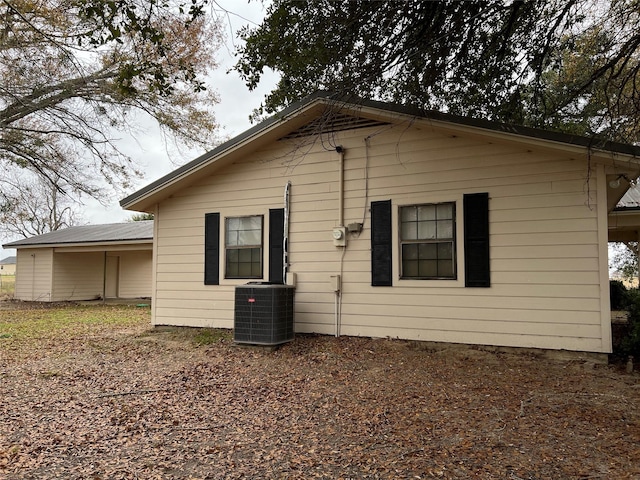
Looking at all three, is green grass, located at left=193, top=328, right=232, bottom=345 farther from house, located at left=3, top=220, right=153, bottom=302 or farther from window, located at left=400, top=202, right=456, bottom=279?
house, located at left=3, top=220, right=153, bottom=302

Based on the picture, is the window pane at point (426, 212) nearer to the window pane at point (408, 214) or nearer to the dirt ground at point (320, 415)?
the window pane at point (408, 214)

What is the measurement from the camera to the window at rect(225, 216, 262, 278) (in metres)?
7.94

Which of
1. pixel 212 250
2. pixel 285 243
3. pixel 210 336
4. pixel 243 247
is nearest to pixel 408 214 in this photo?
pixel 285 243

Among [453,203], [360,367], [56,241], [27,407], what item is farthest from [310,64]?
[56,241]

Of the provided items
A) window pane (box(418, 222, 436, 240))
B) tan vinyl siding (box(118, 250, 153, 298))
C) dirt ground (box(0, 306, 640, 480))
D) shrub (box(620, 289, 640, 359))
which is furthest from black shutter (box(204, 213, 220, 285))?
tan vinyl siding (box(118, 250, 153, 298))

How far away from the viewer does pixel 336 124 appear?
7.39 m

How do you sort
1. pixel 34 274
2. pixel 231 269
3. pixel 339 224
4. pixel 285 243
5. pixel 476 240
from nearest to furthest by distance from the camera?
pixel 476 240, pixel 339 224, pixel 285 243, pixel 231 269, pixel 34 274

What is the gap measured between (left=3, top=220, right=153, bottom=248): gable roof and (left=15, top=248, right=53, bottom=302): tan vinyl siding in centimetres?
39

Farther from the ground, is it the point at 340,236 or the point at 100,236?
the point at 100,236

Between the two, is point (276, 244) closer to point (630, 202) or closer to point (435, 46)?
point (435, 46)

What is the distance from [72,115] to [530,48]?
11.3 meters

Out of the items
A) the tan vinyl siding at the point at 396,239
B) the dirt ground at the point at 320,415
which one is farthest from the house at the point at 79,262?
the dirt ground at the point at 320,415

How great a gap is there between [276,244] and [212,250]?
1297 mm

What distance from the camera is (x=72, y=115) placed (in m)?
12.3
